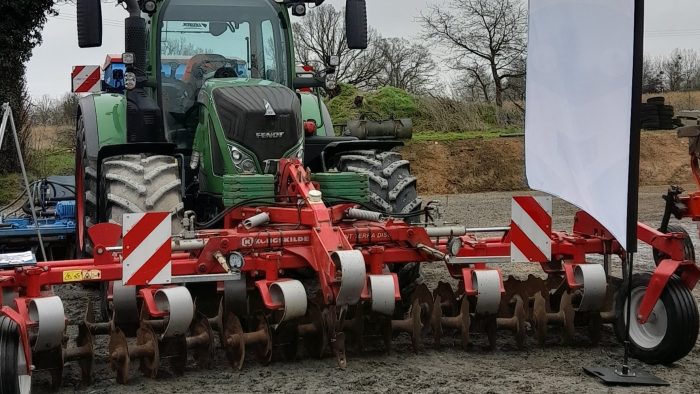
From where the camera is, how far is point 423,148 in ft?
69.7

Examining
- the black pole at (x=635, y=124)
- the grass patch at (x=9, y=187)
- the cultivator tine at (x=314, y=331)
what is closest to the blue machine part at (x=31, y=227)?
the cultivator tine at (x=314, y=331)

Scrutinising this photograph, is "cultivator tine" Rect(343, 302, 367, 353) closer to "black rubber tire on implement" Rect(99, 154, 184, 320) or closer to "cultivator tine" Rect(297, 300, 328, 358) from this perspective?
"cultivator tine" Rect(297, 300, 328, 358)

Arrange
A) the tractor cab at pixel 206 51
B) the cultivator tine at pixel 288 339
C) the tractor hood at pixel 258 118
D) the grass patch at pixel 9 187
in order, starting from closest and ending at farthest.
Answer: the cultivator tine at pixel 288 339
the tractor hood at pixel 258 118
the tractor cab at pixel 206 51
the grass patch at pixel 9 187

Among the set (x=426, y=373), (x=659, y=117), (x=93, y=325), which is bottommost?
(x=426, y=373)

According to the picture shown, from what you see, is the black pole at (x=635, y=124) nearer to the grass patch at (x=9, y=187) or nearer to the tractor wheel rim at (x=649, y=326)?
the tractor wheel rim at (x=649, y=326)

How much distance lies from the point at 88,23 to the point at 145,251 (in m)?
→ 2.03

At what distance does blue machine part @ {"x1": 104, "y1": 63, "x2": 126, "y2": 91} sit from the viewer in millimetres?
10234

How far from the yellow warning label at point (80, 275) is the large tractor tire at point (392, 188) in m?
2.32

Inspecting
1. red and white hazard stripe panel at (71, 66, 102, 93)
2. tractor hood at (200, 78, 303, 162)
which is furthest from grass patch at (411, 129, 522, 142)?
tractor hood at (200, 78, 303, 162)

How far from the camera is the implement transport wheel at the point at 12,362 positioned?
4152 mm

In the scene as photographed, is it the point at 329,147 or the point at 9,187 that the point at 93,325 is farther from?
the point at 9,187

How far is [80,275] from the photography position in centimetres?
479

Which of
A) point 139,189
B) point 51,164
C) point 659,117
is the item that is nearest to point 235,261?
point 139,189

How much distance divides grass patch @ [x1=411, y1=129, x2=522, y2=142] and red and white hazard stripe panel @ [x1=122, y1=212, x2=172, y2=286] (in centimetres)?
1715
